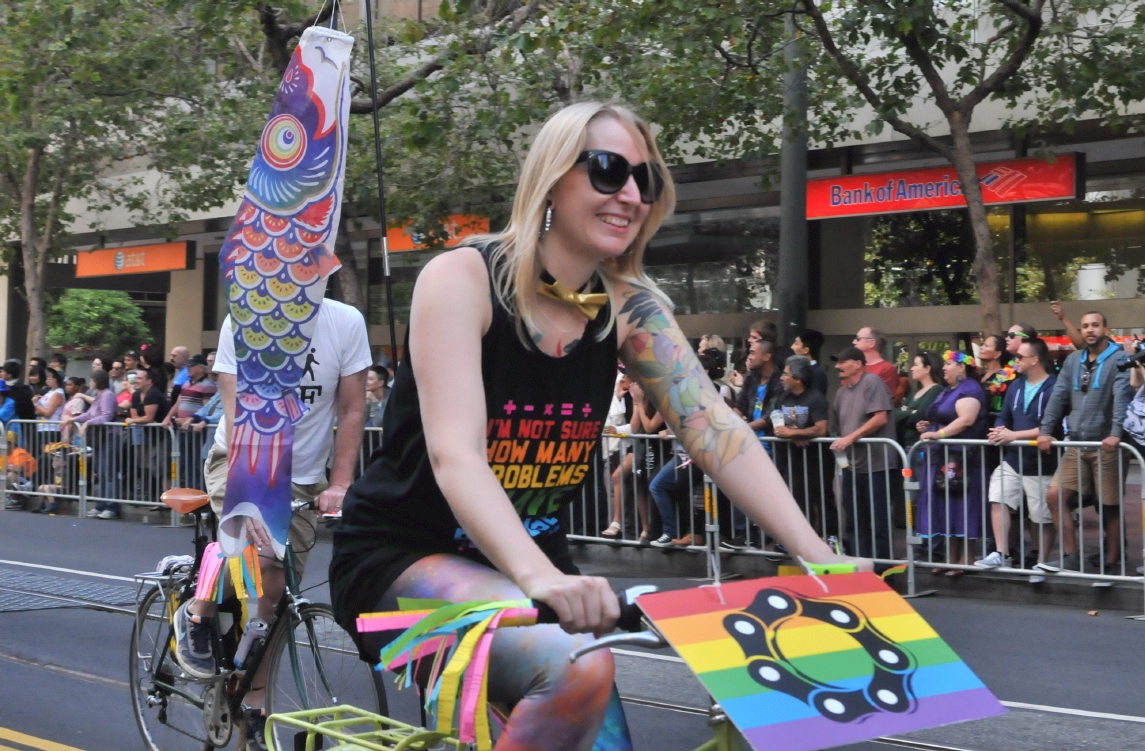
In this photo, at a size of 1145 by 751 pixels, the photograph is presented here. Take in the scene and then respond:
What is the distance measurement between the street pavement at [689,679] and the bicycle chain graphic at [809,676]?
191cm

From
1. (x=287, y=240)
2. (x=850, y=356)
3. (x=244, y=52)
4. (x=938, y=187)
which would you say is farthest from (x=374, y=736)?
(x=244, y=52)

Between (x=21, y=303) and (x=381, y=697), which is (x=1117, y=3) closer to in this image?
(x=381, y=697)

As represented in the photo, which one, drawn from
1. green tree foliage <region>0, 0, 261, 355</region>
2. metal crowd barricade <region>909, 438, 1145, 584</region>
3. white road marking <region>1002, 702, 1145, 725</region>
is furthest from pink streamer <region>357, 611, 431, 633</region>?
green tree foliage <region>0, 0, 261, 355</region>

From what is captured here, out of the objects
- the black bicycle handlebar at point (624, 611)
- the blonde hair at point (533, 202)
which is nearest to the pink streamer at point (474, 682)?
the black bicycle handlebar at point (624, 611)

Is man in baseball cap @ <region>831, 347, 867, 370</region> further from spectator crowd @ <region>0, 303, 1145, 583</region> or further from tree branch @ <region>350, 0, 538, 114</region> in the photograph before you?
tree branch @ <region>350, 0, 538, 114</region>

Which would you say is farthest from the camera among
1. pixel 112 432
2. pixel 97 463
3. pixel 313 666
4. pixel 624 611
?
pixel 97 463

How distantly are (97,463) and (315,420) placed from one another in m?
11.6

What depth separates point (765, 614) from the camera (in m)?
2.05

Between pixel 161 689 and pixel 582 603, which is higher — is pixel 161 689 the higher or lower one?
the lower one

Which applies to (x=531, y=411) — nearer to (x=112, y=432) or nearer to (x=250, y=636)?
(x=250, y=636)

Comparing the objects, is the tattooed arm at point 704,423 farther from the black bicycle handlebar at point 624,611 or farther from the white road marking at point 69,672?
the white road marking at point 69,672

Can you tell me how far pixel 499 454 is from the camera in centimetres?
251

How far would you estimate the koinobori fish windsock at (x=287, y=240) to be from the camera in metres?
4.51

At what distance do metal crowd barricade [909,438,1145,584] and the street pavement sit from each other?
359 mm
